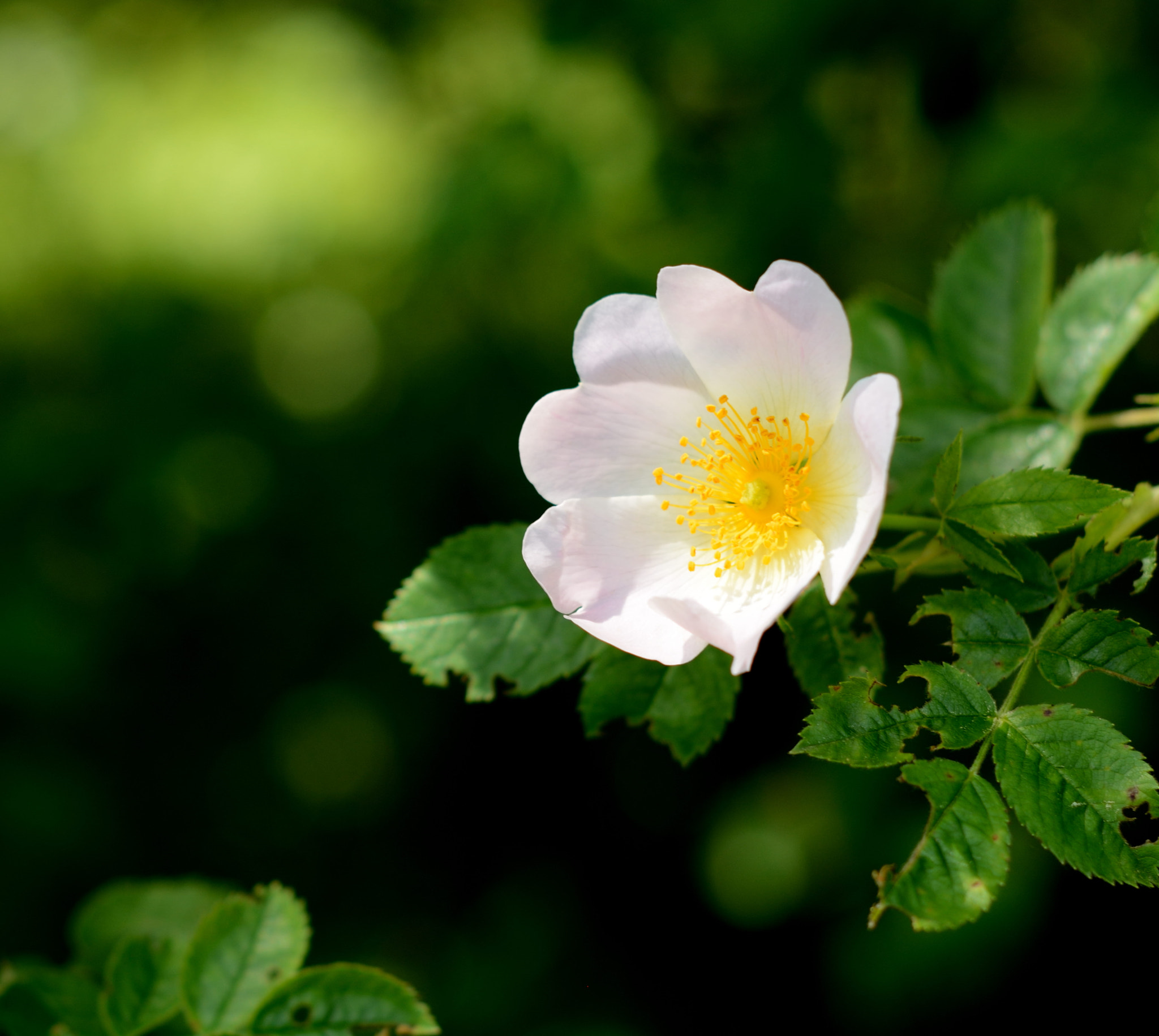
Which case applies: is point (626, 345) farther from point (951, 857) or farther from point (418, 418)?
point (418, 418)

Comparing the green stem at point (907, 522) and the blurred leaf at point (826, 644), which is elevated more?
the green stem at point (907, 522)

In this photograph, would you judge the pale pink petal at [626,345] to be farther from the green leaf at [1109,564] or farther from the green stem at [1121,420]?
the green stem at [1121,420]

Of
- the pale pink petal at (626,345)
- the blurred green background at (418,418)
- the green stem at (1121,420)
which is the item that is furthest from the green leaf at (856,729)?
the blurred green background at (418,418)

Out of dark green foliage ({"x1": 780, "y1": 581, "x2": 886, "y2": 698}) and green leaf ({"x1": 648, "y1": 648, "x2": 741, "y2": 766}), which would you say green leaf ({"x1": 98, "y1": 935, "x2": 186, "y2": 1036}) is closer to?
green leaf ({"x1": 648, "y1": 648, "x2": 741, "y2": 766})

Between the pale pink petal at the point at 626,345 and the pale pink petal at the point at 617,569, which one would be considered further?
the pale pink petal at the point at 626,345

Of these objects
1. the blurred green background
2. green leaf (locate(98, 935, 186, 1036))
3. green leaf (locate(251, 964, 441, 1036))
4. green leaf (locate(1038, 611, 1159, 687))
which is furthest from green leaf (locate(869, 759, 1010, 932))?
the blurred green background

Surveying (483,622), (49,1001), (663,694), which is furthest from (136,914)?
(663,694)
